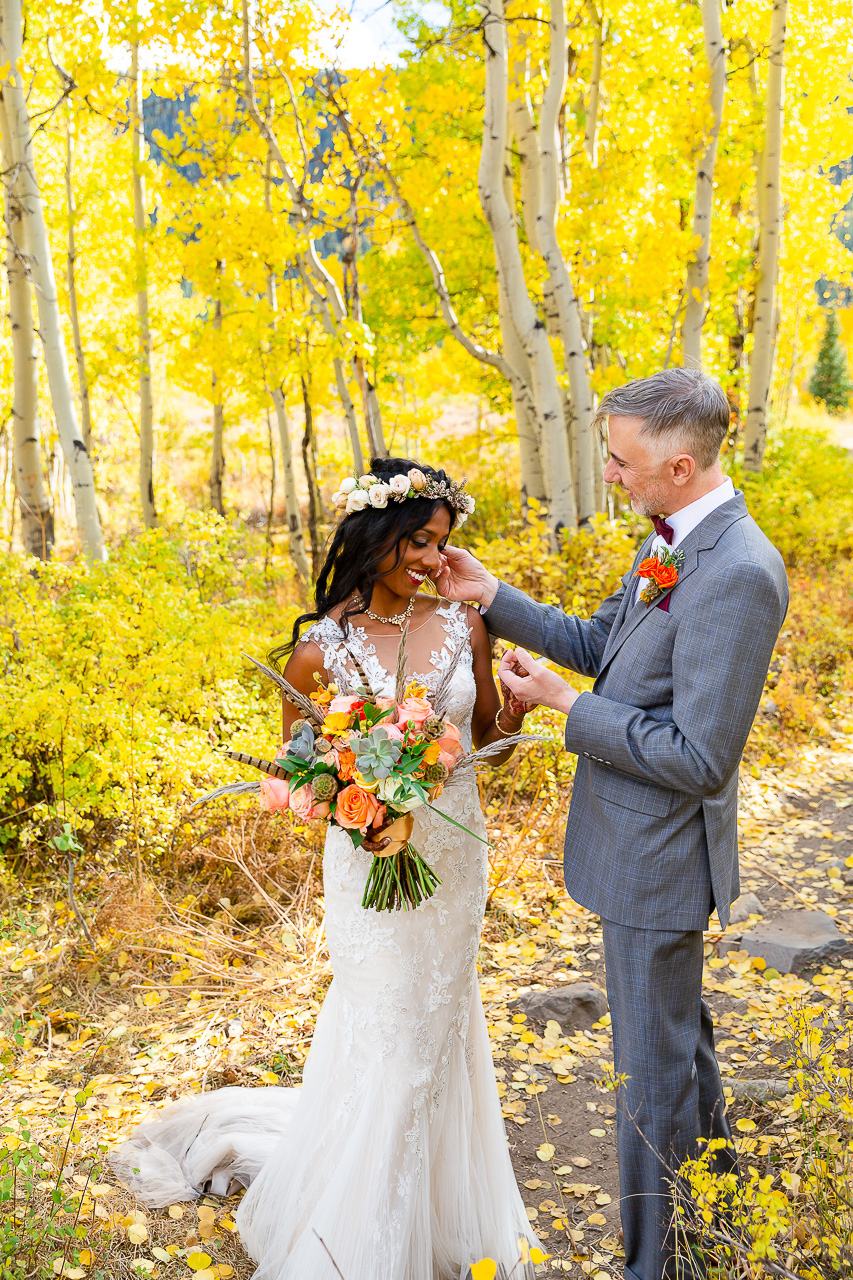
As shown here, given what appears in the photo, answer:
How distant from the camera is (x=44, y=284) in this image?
6488mm

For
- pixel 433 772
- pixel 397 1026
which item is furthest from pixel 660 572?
pixel 397 1026

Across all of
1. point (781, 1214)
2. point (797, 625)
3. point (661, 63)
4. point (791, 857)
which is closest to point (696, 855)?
point (781, 1214)

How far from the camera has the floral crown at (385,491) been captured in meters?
2.55

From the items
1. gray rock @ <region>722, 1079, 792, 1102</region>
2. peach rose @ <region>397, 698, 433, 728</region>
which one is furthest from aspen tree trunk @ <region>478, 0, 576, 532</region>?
peach rose @ <region>397, 698, 433, 728</region>

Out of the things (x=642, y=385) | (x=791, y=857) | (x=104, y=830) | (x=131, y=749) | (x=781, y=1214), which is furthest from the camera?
(x=791, y=857)

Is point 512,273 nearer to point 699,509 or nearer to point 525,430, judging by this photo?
point 525,430

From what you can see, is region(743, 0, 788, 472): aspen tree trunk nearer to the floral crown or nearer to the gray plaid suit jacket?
the floral crown

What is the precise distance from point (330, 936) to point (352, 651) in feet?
2.63

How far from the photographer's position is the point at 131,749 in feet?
14.6

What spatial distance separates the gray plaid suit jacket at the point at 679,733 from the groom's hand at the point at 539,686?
0.23ft

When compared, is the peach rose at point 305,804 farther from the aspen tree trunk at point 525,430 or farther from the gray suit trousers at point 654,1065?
the aspen tree trunk at point 525,430

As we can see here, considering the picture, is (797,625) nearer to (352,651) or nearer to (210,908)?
(210,908)

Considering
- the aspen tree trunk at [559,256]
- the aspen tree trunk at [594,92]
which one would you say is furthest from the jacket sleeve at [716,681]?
the aspen tree trunk at [594,92]

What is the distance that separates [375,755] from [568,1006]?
2.39m
